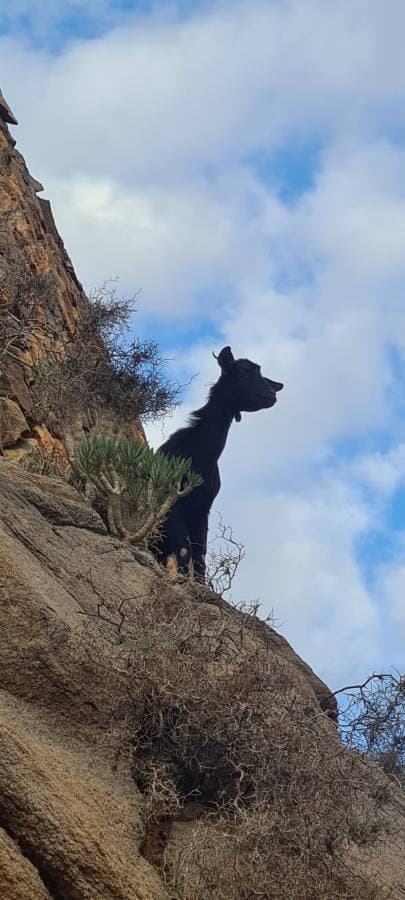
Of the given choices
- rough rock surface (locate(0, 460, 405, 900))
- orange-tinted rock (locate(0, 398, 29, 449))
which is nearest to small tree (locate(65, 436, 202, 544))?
rough rock surface (locate(0, 460, 405, 900))

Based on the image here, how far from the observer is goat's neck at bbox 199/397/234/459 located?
42.4 ft

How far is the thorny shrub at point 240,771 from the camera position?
520 cm

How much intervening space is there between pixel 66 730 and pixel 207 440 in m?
7.59

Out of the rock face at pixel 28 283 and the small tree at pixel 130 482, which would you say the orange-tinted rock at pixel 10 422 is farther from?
the small tree at pixel 130 482

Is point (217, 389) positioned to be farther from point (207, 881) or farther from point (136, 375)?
point (207, 881)

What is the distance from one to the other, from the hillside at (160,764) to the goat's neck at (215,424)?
19.6 feet

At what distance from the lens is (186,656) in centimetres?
594

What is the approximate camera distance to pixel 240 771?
5617mm

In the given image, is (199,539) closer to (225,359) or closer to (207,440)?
(207,440)

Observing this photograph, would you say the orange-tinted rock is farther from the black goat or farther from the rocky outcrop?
the black goat

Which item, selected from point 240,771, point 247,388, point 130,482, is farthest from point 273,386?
point 240,771

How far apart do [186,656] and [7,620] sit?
93 centimetres

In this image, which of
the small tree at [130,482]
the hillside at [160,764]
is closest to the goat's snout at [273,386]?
the small tree at [130,482]

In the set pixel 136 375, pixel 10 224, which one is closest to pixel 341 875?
pixel 136 375
